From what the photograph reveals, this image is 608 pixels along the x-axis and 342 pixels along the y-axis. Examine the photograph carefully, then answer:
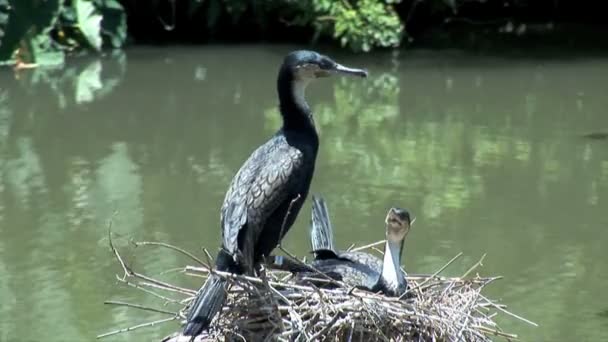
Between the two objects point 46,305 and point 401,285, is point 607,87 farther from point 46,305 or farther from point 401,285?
point 401,285

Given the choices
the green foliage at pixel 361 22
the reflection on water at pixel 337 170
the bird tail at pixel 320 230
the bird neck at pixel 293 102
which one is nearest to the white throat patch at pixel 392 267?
the bird tail at pixel 320 230

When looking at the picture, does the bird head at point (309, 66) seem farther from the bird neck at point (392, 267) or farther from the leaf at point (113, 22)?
the leaf at point (113, 22)

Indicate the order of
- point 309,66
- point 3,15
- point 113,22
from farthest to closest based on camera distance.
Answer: point 113,22
point 3,15
point 309,66

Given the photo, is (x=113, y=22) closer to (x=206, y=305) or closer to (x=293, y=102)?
(x=293, y=102)

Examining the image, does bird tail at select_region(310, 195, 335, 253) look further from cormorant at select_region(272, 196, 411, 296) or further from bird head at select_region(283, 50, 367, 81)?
bird head at select_region(283, 50, 367, 81)

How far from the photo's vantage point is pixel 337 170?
943 cm

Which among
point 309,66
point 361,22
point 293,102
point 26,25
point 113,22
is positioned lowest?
point 113,22

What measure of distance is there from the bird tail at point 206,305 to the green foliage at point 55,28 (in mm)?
10091

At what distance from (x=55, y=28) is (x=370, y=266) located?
35.0ft

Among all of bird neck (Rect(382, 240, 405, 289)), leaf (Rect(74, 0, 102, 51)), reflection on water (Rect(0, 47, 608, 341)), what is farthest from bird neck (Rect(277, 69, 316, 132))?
leaf (Rect(74, 0, 102, 51))

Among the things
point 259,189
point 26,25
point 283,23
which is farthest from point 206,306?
point 283,23

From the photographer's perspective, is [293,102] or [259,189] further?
[293,102]

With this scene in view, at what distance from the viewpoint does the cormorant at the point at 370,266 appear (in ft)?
15.2

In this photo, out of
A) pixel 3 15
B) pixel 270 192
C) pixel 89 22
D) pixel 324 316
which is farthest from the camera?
pixel 89 22
